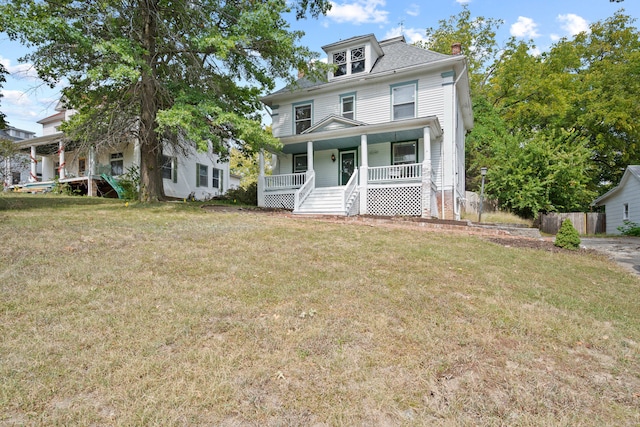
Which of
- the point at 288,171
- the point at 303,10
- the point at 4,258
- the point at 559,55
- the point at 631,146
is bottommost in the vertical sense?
the point at 4,258

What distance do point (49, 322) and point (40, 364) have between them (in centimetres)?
78

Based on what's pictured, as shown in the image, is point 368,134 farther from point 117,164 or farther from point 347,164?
point 117,164

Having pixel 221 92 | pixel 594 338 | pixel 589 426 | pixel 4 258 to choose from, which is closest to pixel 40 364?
pixel 4 258

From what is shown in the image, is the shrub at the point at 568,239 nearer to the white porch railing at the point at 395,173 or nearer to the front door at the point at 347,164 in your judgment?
the white porch railing at the point at 395,173

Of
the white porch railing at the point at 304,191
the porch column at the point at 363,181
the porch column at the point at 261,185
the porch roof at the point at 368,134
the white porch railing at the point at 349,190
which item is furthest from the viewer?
the porch column at the point at 261,185

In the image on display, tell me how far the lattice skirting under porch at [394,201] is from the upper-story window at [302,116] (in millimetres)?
5528

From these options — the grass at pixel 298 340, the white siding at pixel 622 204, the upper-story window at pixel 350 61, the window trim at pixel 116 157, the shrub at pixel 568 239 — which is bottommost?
the grass at pixel 298 340

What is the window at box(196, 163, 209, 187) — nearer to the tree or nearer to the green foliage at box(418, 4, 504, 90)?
the tree

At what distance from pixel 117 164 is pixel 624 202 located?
28031 millimetres

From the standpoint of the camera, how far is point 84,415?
2.19 m

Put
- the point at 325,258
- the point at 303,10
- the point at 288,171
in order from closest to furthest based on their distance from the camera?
the point at 325,258 < the point at 303,10 < the point at 288,171

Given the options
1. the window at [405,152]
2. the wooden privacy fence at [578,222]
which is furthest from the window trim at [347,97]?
the wooden privacy fence at [578,222]

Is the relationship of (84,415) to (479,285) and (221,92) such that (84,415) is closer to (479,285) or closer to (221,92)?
(479,285)

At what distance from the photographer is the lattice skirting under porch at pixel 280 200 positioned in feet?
50.1
